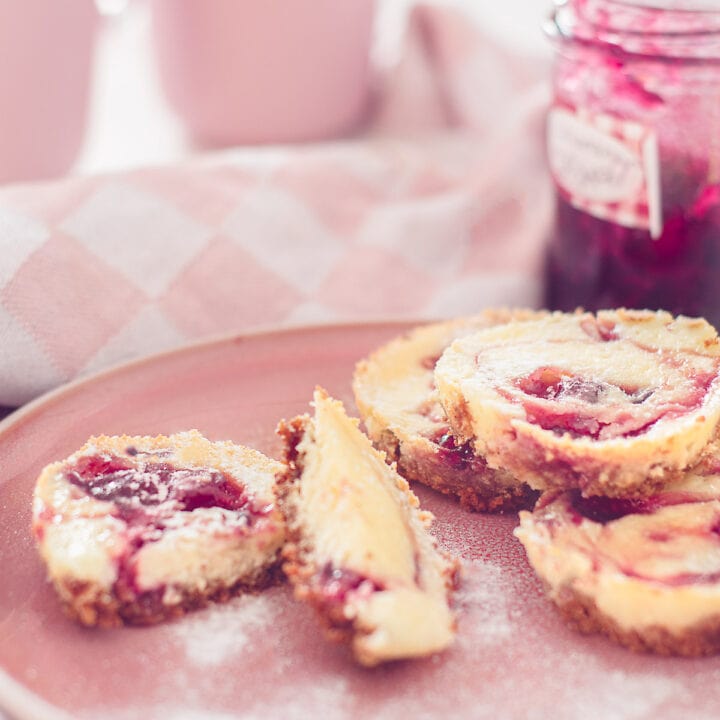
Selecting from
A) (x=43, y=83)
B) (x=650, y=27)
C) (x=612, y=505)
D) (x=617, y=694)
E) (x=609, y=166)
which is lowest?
(x=617, y=694)

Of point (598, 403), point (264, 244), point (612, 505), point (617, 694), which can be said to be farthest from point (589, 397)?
point (264, 244)

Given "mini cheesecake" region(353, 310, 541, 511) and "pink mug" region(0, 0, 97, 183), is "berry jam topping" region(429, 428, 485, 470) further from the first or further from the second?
"pink mug" region(0, 0, 97, 183)

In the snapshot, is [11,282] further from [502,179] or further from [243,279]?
[502,179]

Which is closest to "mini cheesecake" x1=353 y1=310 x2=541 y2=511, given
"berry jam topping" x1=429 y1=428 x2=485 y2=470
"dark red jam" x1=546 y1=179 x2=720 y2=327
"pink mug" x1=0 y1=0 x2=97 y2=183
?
"berry jam topping" x1=429 y1=428 x2=485 y2=470

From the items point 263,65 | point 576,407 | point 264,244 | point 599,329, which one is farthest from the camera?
point 263,65

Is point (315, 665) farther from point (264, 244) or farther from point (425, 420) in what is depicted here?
point (264, 244)

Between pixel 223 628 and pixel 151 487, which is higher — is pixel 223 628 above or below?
below
